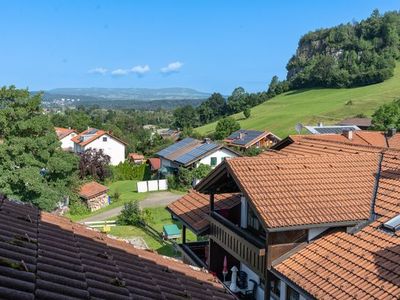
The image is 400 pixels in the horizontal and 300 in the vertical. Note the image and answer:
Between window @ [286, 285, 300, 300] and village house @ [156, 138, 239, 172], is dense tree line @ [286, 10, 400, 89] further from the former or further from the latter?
window @ [286, 285, 300, 300]

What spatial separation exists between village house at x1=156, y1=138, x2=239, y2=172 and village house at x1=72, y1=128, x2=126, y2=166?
1376 centimetres

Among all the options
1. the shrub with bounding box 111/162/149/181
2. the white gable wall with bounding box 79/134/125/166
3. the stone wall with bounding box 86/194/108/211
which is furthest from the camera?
the white gable wall with bounding box 79/134/125/166

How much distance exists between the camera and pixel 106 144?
6450 centimetres

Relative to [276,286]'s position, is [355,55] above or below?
above

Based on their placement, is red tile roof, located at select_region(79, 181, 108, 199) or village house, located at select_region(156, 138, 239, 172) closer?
red tile roof, located at select_region(79, 181, 108, 199)

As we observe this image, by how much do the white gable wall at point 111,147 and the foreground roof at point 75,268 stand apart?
5748 centimetres

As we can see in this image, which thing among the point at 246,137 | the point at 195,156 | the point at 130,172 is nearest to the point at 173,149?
the point at 130,172

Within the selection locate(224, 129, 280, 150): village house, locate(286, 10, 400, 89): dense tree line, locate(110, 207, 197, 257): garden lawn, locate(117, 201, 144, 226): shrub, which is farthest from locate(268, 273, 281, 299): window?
locate(286, 10, 400, 89): dense tree line

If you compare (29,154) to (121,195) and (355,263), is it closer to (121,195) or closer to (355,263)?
(121,195)

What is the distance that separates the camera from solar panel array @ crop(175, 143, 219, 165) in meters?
46.3

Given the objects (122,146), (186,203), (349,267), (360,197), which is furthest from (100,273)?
(122,146)

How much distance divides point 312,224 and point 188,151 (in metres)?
40.0

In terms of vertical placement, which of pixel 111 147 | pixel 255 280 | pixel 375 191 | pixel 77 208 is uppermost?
pixel 375 191

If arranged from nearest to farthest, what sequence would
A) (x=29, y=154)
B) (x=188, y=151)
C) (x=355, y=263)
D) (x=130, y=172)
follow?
(x=355, y=263)
(x=29, y=154)
(x=188, y=151)
(x=130, y=172)
